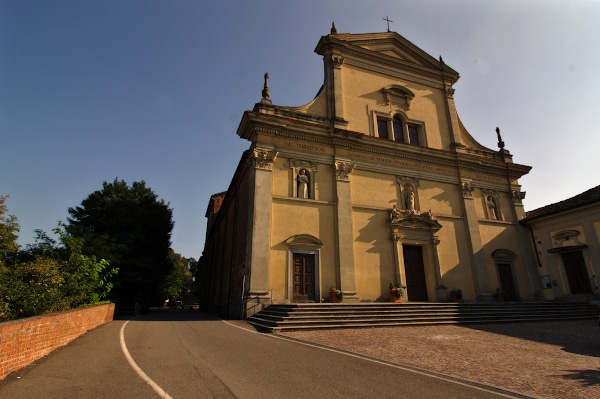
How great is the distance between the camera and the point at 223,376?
5277mm

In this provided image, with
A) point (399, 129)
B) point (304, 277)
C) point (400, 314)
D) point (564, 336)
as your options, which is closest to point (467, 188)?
point (399, 129)

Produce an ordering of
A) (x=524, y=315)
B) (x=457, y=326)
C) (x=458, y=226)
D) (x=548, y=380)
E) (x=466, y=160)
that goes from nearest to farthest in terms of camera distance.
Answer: (x=548, y=380) → (x=457, y=326) → (x=524, y=315) → (x=458, y=226) → (x=466, y=160)

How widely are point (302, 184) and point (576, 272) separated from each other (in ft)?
55.9

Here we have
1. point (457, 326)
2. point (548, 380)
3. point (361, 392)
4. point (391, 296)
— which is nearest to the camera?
point (361, 392)

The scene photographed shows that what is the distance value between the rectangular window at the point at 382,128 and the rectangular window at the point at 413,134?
6.33ft

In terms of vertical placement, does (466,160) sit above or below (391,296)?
above

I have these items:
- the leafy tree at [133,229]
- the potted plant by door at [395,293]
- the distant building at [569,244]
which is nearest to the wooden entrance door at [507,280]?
the distant building at [569,244]

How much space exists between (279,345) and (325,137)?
12853 millimetres

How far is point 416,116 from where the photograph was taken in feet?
74.0

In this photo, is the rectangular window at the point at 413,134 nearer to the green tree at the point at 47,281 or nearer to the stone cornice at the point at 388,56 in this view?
the stone cornice at the point at 388,56

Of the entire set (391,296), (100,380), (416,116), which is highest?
(416,116)

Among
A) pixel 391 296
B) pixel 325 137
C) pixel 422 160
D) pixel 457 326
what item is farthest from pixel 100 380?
pixel 422 160

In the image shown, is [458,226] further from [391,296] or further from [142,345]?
[142,345]

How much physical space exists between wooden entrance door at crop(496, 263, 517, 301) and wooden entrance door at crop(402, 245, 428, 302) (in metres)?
5.31
